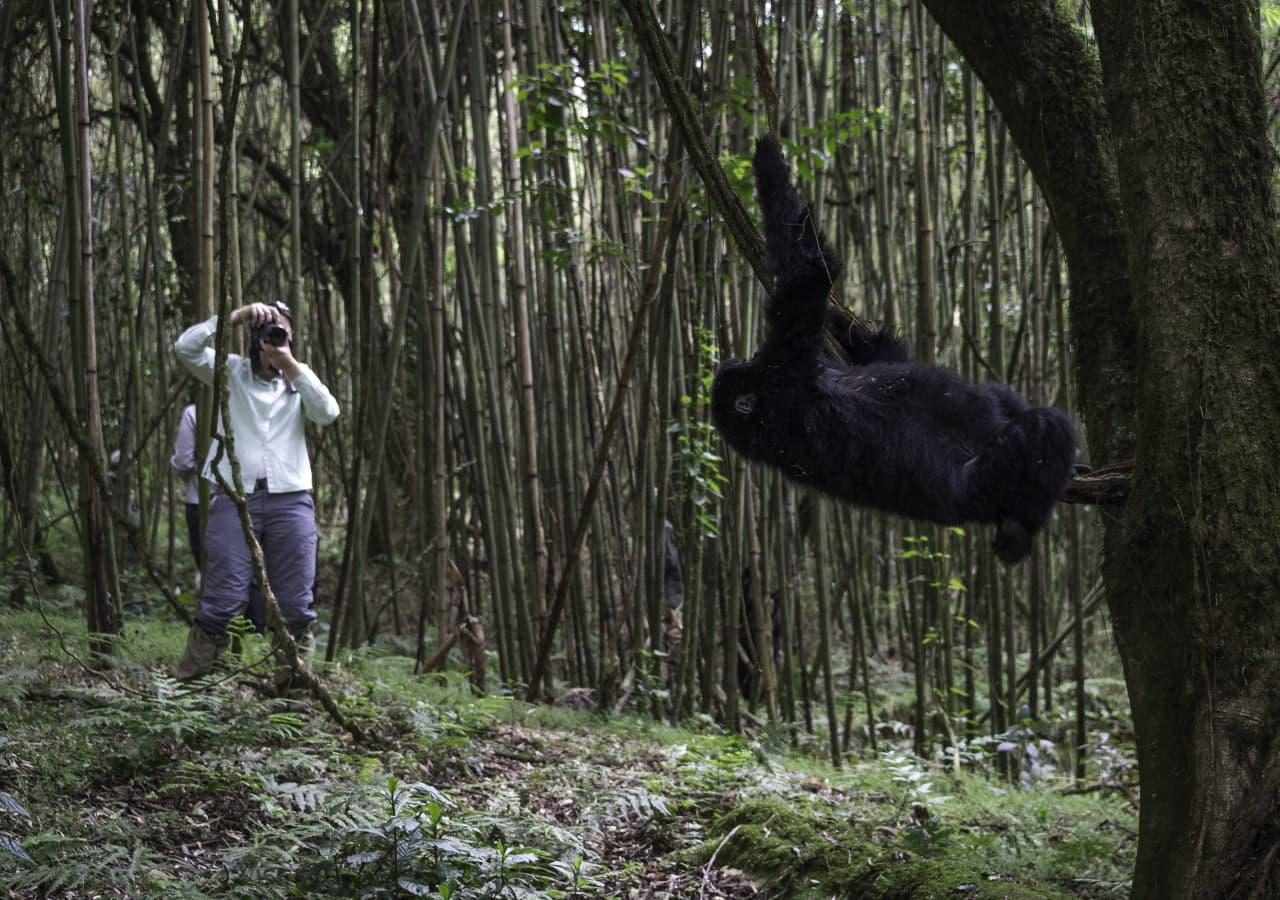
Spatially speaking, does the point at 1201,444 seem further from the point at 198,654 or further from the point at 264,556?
the point at 198,654

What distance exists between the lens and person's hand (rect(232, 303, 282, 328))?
4.43 m

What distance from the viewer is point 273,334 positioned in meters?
4.51

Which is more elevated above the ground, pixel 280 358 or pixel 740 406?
pixel 280 358

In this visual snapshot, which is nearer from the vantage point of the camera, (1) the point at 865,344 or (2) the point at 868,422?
(2) the point at 868,422

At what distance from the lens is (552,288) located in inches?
233

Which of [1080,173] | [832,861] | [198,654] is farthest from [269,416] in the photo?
[1080,173]

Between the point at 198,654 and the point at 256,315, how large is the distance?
4.57 ft

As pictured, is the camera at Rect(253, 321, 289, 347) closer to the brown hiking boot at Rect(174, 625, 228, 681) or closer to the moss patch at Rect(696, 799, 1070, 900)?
the brown hiking boot at Rect(174, 625, 228, 681)

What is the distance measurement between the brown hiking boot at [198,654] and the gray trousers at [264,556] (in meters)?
0.06

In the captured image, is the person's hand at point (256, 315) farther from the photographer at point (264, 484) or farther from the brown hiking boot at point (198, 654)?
the brown hiking boot at point (198, 654)

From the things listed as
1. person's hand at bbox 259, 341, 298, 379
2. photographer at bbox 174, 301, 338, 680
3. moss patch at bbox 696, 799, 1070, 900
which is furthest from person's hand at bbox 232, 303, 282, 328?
moss patch at bbox 696, 799, 1070, 900

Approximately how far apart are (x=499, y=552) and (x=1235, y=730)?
156 inches

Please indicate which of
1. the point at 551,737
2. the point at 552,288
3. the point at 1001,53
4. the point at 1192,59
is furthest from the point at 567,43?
the point at 1192,59

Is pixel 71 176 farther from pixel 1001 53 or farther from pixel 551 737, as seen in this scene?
pixel 1001 53
